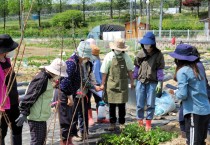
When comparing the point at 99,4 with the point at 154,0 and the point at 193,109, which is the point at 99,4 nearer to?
the point at 154,0

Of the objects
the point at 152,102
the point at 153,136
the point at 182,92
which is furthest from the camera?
the point at 152,102

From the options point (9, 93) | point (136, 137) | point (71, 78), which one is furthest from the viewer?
point (136, 137)

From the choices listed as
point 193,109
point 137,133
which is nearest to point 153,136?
point 137,133

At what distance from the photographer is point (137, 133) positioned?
17.8 ft

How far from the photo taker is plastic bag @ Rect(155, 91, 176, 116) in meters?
6.92

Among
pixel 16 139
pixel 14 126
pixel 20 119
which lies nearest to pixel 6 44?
pixel 20 119

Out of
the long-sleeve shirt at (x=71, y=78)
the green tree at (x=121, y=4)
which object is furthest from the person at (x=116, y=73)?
the green tree at (x=121, y=4)

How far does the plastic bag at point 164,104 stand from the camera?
6.92 metres

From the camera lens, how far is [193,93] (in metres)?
4.32

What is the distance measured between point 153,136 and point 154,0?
197 feet

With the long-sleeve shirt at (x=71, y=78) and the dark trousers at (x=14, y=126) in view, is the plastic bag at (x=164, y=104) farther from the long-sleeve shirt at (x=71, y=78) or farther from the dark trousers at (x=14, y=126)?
the dark trousers at (x=14, y=126)

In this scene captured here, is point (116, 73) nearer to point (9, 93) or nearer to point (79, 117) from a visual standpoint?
point (79, 117)

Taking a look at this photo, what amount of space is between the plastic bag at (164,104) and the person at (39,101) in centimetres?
288

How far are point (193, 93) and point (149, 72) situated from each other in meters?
1.52
